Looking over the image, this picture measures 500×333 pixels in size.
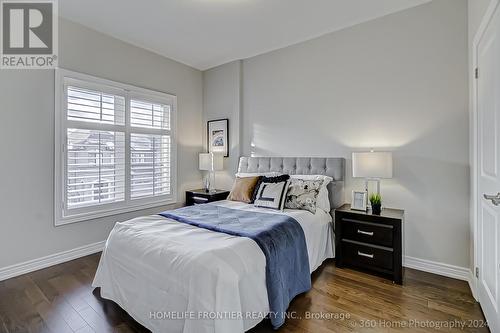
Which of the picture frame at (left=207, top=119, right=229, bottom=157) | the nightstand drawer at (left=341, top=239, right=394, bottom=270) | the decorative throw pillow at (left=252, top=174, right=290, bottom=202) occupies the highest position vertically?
the picture frame at (left=207, top=119, right=229, bottom=157)

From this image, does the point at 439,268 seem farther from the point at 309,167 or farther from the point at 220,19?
the point at 220,19

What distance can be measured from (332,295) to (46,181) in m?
3.25

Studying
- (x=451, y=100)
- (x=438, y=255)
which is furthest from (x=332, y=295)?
(x=451, y=100)

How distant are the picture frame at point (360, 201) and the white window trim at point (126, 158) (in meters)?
2.80

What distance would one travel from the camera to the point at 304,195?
280cm

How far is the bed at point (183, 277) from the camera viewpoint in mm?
1406

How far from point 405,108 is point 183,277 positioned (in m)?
2.81

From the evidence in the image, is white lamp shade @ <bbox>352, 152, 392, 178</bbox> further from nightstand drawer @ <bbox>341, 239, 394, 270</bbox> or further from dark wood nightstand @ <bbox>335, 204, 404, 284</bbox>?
nightstand drawer @ <bbox>341, 239, 394, 270</bbox>

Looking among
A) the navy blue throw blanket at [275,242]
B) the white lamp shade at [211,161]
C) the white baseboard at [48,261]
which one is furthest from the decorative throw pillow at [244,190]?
the white baseboard at [48,261]

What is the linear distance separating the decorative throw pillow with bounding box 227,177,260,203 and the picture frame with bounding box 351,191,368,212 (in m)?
1.20

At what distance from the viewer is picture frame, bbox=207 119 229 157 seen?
170 inches

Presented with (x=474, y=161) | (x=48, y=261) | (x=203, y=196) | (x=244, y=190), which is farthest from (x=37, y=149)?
(x=474, y=161)

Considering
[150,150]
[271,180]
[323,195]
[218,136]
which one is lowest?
[323,195]

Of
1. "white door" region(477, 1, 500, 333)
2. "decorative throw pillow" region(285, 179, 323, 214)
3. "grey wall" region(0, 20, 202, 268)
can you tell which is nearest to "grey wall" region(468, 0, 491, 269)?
"white door" region(477, 1, 500, 333)
